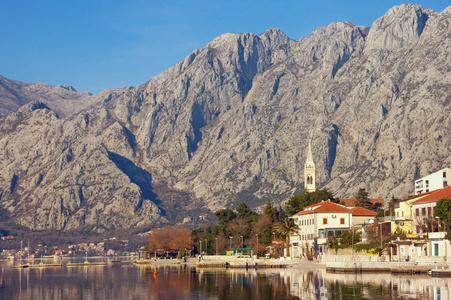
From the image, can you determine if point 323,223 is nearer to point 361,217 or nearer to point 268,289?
point 361,217

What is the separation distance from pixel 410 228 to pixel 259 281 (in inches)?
1473

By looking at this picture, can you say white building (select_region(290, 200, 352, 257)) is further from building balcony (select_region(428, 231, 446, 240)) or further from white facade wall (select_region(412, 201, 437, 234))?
building balcony (select_region(428, 231, 446, 240))

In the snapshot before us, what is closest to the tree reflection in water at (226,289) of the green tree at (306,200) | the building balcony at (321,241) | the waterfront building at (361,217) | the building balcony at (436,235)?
the building balcony at (436,235)

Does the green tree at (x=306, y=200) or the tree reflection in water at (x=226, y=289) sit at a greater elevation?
the green tree at (x=306, y=200)

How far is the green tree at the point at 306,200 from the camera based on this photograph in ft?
632

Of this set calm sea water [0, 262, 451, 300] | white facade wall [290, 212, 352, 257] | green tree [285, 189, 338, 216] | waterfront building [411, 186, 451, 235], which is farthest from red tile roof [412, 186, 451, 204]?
green tree [285, 189, 338, 216]

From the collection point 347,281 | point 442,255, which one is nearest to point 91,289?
point 347,281

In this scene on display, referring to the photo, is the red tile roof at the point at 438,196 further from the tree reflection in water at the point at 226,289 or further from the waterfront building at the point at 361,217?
the waterfront building at the point at 361,217

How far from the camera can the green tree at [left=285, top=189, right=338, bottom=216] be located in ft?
632

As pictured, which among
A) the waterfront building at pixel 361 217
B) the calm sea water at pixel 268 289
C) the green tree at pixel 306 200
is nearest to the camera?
the calm sea water at pixel 268 289

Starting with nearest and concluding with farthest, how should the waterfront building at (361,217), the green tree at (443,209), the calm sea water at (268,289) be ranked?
1. the calm sea water at (268,289)
2. the green tree at (443,209)
3. the waterfront building at (361,217)

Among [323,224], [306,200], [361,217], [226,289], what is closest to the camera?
[226,289]

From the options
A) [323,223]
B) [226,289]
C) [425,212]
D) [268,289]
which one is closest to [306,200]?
[323,223]

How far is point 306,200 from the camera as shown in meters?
196
